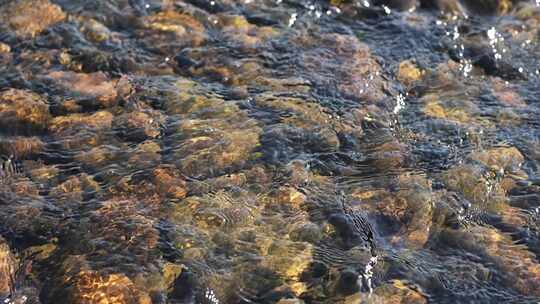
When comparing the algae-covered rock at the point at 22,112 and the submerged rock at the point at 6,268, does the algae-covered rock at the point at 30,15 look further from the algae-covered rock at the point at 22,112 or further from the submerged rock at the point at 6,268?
the submerged rock at the point at 6,268

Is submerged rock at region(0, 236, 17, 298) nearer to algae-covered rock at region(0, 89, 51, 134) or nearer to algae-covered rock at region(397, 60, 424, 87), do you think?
algae-covered rock at region(0, 89, 51, 134)

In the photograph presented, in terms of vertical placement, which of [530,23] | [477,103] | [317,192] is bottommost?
[317,192]

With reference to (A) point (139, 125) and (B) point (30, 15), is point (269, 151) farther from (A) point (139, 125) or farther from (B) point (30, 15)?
(B) point (30, 15)

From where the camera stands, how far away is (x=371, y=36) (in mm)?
6828

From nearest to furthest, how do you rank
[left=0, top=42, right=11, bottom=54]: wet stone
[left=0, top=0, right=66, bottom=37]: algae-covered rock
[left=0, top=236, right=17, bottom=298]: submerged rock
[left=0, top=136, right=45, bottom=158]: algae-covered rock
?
[left=0, top=236, right=17, bottom=298]: submerged rock
[left=0, top=136, right=45, bottom=158]: algae-covered rock
[left=0, top=42, right=11, bottom=54]: wet stone
[left=0, top=0, right=66, bottom=37]: algae-covered rock

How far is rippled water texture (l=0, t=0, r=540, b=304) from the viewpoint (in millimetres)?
4371

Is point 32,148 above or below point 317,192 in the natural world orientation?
below

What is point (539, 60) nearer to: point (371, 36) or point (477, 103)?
point (477, 103)

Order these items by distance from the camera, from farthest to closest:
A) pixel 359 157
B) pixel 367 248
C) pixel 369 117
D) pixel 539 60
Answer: pixel 539 60, pixel 369 117, pixel 359 157, pixel 367 248

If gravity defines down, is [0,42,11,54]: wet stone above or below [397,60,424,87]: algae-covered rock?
below

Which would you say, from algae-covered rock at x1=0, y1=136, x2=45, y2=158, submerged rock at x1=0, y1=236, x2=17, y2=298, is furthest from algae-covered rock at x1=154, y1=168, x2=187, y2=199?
submerged rock at x1=0, y1=236, x2=17, y2=298

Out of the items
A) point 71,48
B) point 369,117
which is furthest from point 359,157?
point 71,48

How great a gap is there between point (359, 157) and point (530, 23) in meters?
2.97

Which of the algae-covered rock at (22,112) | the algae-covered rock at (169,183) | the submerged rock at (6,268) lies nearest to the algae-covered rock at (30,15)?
the algae-covered rock at (22,112)
